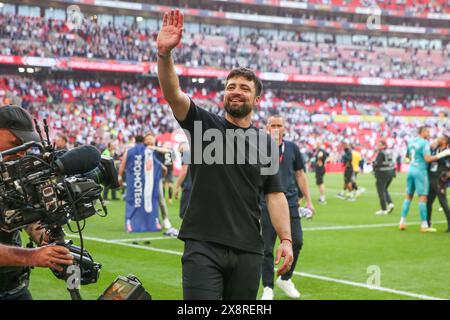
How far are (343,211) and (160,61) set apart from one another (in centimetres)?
1595

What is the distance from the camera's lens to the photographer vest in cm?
360

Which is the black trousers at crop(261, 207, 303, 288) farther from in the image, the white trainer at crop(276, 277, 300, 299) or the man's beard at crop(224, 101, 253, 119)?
the man's beard at crop(224, 101, 253, 119)

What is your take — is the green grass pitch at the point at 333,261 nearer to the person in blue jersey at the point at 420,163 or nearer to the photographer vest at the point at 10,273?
the person in blue jersey at the point at 420,163

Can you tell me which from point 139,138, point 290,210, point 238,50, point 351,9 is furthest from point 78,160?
point 351,9

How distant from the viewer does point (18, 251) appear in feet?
10.2

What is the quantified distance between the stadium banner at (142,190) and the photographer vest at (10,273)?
401 inches

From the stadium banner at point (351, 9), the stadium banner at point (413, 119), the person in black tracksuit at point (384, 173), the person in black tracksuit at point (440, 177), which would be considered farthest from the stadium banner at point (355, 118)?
the person in black tracksuit at point (440, 177)

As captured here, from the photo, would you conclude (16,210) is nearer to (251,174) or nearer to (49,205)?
(49,205)

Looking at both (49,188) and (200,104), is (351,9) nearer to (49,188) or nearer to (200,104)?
(200,104)

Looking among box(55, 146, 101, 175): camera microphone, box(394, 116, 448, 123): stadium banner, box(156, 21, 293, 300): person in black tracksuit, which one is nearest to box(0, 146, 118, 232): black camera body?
box(55, 146, 101, 175): camera microphone

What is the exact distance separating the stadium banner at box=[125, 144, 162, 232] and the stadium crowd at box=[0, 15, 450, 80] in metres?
32.6
